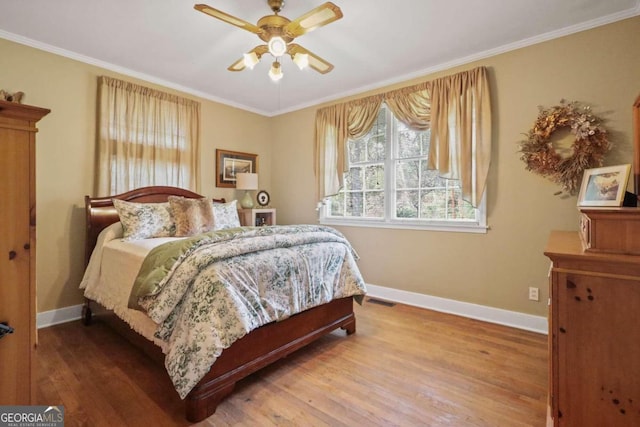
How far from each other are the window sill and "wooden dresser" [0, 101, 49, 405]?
3165mm

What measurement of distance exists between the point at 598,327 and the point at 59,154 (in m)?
4.06

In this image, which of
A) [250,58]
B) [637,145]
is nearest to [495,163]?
[637,145]

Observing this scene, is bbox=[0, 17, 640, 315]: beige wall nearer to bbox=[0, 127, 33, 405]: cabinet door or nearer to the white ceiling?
the white ceiling

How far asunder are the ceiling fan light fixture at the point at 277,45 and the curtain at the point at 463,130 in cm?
178

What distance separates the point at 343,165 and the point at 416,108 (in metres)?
1.09

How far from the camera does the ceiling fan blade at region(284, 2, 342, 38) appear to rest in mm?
1793

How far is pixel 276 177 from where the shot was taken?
485cm

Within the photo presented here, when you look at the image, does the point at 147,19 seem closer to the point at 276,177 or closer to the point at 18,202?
the point at 18,202

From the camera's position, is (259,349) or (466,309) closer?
(259,349)

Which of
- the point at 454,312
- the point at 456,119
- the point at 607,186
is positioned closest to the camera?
the point at 607,186

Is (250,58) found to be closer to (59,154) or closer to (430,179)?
(59,154)

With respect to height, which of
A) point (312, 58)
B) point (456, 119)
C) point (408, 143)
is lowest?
point (408, 143)

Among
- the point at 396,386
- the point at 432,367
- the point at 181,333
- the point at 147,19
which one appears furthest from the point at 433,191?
the point at 147,19

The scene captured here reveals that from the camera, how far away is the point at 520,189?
2797mm
